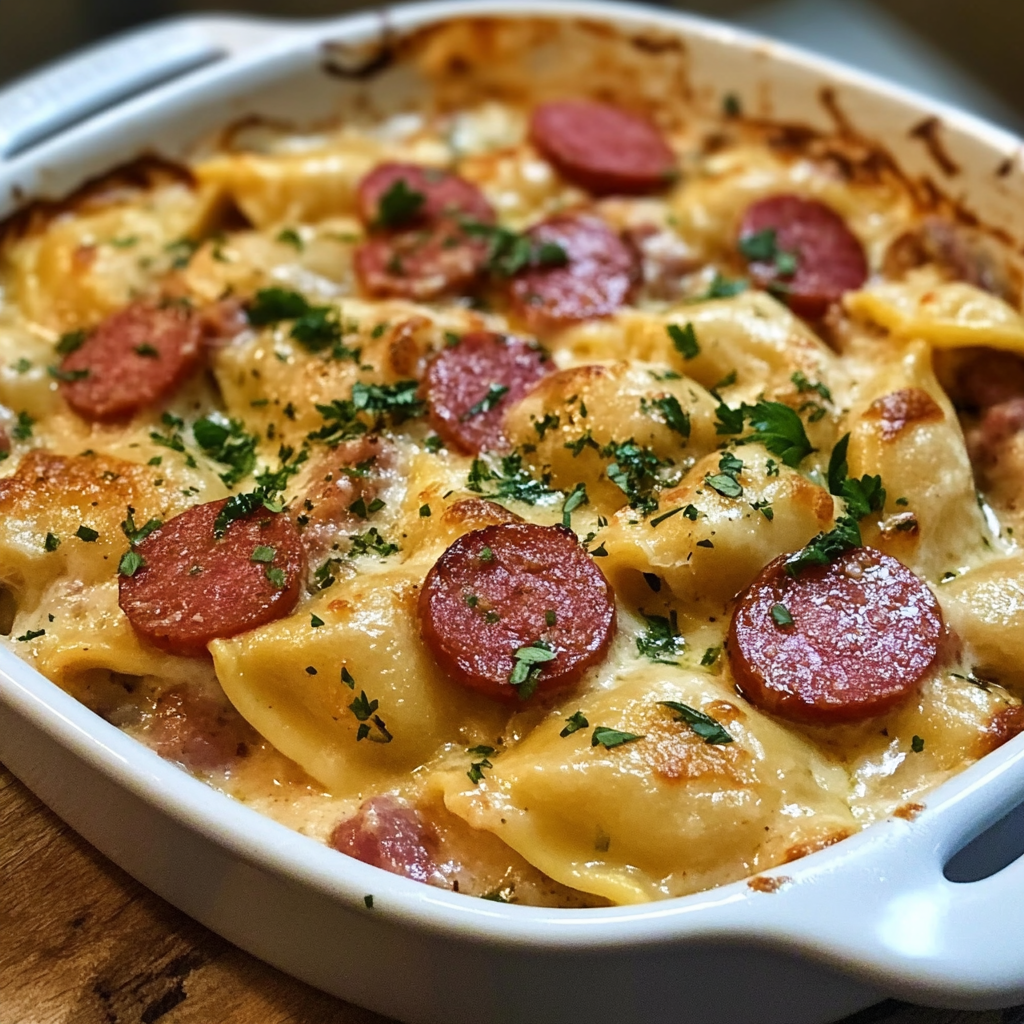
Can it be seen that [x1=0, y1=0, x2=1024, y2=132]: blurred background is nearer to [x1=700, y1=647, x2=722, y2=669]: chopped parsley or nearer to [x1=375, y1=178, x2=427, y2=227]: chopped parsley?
[x1=375, y1=178, x2=427, y2=227]: chopped parsley

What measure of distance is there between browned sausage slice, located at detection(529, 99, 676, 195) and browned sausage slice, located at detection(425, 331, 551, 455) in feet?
3.20

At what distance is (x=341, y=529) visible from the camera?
236 centimetres

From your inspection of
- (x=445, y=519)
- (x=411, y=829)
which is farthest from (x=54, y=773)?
(x=445, y=519)

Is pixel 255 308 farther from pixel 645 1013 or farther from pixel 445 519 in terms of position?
pixel 645 1013

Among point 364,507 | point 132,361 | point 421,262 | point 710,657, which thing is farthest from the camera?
Answer: point 421,262

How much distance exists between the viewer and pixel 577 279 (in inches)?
121

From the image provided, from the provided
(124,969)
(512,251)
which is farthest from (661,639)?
(512,251)

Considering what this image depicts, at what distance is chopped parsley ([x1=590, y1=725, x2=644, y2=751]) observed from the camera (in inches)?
75.7

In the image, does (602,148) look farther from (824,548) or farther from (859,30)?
(859,30)

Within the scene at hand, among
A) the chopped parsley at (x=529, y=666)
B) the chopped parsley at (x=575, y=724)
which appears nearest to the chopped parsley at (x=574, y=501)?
the chopped parsley at (x=529, y=666)

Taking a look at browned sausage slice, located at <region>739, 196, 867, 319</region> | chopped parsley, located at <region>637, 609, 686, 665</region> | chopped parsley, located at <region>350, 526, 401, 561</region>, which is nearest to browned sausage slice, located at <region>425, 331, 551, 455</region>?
chopped parsley, located at <region>350, 526, 401, 561</region>

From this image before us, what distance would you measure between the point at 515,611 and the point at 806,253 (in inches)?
64.6

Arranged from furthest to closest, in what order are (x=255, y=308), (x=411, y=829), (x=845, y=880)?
1. (x=255, y=308)
2. (x=411, y=829)
3. (x=845, y=880)

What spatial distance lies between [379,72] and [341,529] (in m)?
2.17
